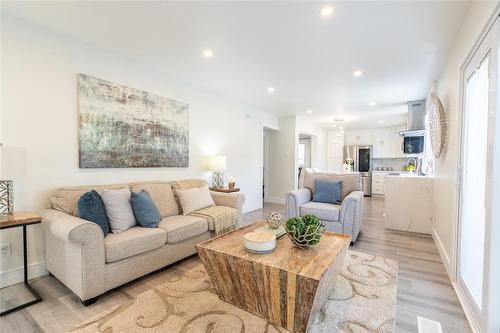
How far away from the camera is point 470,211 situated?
1.96m

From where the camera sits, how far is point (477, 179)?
1803 millimetres

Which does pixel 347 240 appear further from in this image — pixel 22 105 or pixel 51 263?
pixel 22 105

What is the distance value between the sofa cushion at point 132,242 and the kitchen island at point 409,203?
3.71 metres

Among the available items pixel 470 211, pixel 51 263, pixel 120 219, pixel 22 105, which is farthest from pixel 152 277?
pixel 470 211

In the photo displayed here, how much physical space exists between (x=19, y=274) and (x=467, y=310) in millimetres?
3819

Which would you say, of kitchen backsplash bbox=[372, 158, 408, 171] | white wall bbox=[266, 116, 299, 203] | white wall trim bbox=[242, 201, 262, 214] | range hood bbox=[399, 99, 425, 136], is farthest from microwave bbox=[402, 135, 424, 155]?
kitchen backsplash bbox=[372, 158, 408, 171]

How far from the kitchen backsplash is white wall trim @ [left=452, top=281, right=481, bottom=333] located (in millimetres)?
6930

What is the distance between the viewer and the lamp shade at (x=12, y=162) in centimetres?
187

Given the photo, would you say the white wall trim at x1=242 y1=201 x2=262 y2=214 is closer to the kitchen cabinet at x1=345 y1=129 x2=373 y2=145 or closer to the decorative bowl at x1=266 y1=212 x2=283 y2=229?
the decorative bowl at x1=266 y1=212 x2=283 y2=229

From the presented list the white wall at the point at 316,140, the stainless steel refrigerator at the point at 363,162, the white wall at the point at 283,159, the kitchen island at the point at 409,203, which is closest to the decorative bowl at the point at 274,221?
the kitchen island at the point at 409,203

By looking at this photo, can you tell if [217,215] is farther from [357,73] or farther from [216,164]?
[357,73]

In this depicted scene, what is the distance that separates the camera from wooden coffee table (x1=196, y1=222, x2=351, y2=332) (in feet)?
4.69

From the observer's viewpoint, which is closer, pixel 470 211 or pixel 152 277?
pixel 470 211

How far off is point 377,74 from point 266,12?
7.14ft
